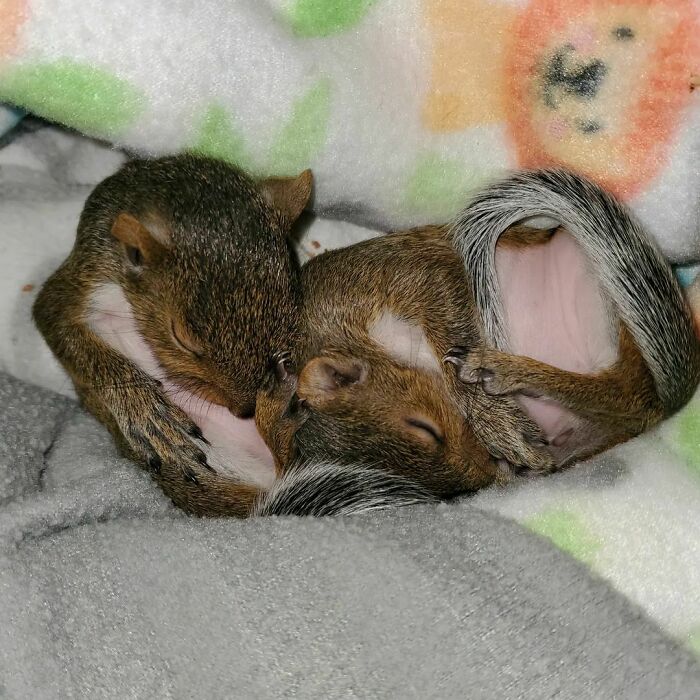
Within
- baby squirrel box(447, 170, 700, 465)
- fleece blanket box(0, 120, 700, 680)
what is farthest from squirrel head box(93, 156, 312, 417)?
baby squirrel box(447, 170, 700, 465)

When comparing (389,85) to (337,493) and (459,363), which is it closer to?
(459,363)

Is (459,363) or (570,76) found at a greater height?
(570,76)

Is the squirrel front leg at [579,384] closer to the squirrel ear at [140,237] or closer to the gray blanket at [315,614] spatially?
the gray blanket at [315,614]

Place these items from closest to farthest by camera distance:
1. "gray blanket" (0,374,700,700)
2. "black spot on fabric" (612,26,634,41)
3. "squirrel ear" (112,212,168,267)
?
"gray blanket" (0,374,700,700) < "squirrel ear" (112,212,168,267) < "black spot on fabric" (612,26,634,41)

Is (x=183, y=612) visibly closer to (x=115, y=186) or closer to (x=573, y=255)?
(x=115, y=186)

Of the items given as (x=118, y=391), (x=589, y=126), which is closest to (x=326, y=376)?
(x=118, y=391)

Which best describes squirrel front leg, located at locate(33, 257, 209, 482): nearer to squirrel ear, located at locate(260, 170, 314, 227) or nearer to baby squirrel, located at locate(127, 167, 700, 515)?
baby squirrel, located at locate(127, 167, 700, 515)
